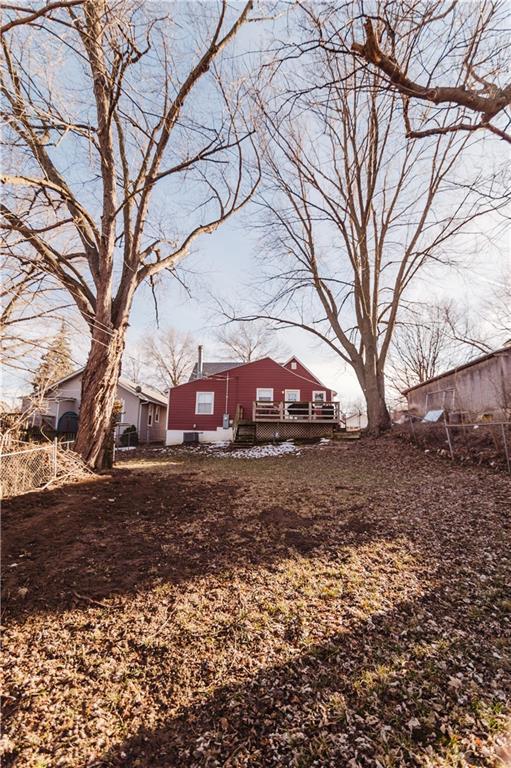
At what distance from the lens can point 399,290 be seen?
38.3 ft

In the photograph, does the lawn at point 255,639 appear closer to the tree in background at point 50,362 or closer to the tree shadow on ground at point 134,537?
the tree shadow on ground at point 134,537

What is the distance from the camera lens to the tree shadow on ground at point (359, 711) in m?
1.46

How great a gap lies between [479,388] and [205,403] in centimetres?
1420

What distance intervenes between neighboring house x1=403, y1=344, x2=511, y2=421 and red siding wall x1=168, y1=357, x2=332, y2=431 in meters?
7.86

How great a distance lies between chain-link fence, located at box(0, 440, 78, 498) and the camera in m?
5.15

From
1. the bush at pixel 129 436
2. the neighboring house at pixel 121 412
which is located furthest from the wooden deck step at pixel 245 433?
the neighboring house at pixel 121 412

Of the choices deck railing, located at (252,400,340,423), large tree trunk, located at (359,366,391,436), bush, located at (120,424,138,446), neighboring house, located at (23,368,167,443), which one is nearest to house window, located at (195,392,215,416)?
deck railing, located at (252,400,340,423)

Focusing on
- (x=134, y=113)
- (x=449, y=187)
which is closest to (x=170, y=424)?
(x=134, y=113)

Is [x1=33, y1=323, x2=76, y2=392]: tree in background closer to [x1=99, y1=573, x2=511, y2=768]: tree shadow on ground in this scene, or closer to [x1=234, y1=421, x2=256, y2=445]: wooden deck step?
[x1=99, y1=573, x2=511, y2=768]: tree shadow on ground

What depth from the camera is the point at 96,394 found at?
22.1ft

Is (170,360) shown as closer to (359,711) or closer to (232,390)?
(232,390)

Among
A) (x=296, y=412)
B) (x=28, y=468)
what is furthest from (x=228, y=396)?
(x=28, y=468)

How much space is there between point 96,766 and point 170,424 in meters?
19.4

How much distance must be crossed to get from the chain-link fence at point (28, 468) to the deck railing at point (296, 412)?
443 inches
